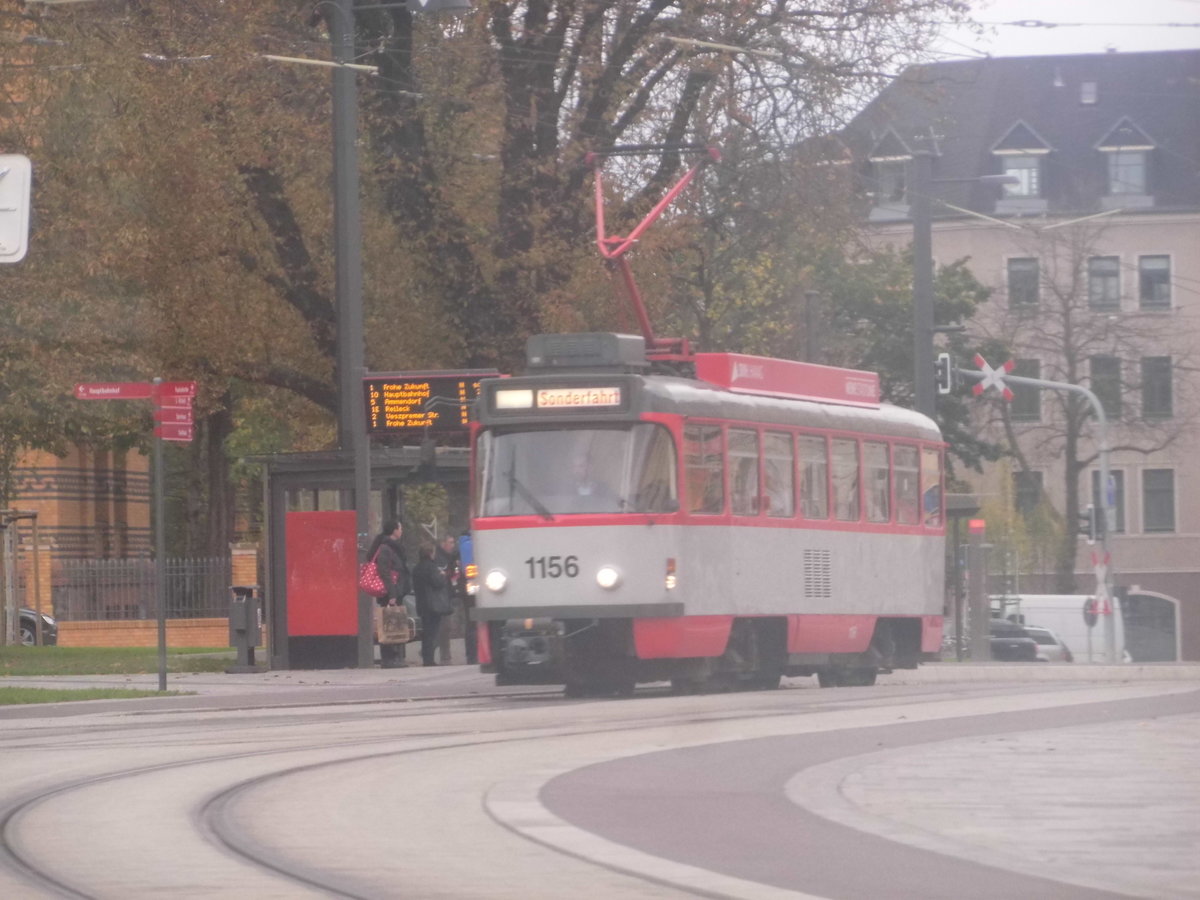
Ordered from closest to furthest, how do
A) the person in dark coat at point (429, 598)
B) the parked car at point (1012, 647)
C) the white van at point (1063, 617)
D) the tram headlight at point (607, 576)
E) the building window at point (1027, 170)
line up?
the tram headlight at point (607, 576)
the person in dark coat at point (429, 598)
the parked car at point (1012, 647)
the white van at point (1063, 617)
the building window at point (1027, 170)

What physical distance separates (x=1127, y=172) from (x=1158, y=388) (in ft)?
25.0

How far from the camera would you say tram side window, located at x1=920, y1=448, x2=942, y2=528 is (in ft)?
79.9

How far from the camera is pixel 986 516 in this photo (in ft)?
204

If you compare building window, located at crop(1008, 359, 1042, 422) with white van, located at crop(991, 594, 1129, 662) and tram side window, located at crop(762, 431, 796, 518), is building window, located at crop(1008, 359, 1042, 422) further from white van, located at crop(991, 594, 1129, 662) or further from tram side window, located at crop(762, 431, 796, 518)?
tram side window, located at crop(762, 431, 796, 518)

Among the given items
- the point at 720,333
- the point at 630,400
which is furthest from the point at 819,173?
the point at 720,333

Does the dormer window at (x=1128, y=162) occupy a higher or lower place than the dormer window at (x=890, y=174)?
higher

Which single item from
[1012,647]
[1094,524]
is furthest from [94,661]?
[1012,647]

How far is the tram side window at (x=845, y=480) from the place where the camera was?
2244cm

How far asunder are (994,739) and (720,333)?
111ft

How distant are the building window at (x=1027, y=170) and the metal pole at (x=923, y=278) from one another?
39746 mm

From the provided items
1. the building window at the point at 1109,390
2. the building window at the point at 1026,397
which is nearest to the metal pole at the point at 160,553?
the building window at the point at 1109,390

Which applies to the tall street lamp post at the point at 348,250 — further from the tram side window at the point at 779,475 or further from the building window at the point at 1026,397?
the building window at the point at 1026,397

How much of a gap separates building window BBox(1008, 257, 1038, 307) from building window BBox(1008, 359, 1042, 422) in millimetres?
1765

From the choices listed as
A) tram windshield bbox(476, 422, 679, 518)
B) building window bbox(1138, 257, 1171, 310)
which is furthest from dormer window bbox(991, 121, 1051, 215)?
tram windshield bbox(476, 422, 679, 518)
